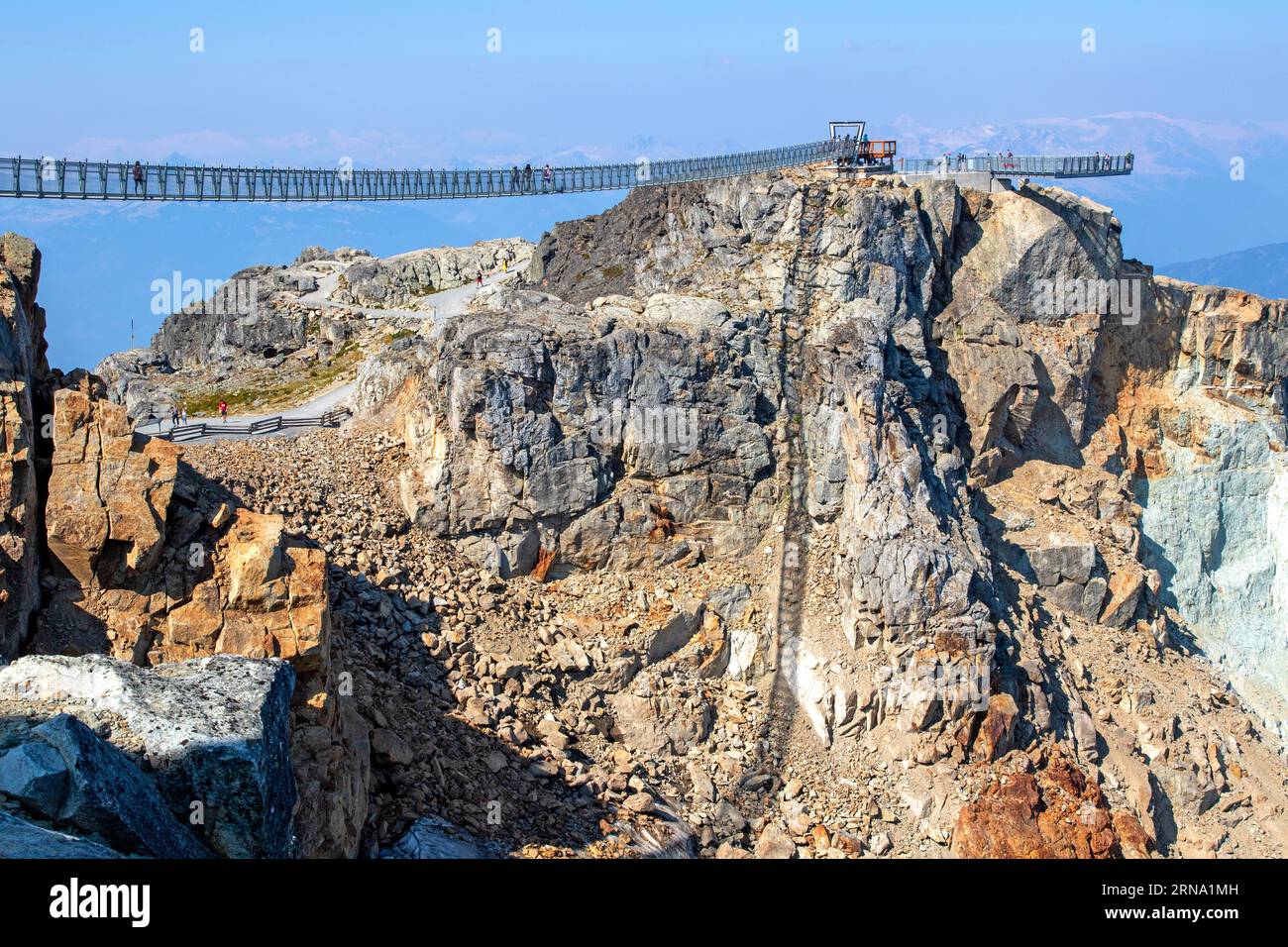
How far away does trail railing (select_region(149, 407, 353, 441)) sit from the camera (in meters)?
42.3

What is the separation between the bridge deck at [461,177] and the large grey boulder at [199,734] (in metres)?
28.2

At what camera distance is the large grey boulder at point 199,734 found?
659 inches

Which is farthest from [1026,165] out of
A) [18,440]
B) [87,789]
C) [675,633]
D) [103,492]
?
[87,789]

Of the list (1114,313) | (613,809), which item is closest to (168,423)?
(613,809)

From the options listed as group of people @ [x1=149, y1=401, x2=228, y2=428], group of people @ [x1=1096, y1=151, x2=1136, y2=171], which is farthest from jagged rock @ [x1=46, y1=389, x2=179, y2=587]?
group of people @ [x1=1096, y1=151, x2=1136, y2=171]

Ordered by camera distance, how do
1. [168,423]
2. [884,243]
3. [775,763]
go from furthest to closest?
[884,243] → [168,423] → [775,763]

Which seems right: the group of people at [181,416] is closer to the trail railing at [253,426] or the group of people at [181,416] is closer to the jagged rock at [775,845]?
the trail railing at [253,426]

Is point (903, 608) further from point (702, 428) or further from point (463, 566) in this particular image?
point (463, 566)

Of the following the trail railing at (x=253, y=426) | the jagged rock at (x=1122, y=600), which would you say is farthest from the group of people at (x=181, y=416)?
the jagged rock at (x=1122, y=600)

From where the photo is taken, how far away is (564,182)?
5741 cm

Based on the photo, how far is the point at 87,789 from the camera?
46.8 ft

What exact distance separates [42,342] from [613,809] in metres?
20.3

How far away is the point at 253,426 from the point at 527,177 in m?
20.3

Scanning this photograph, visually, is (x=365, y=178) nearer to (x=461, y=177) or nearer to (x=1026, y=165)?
(x=461, y=177)
